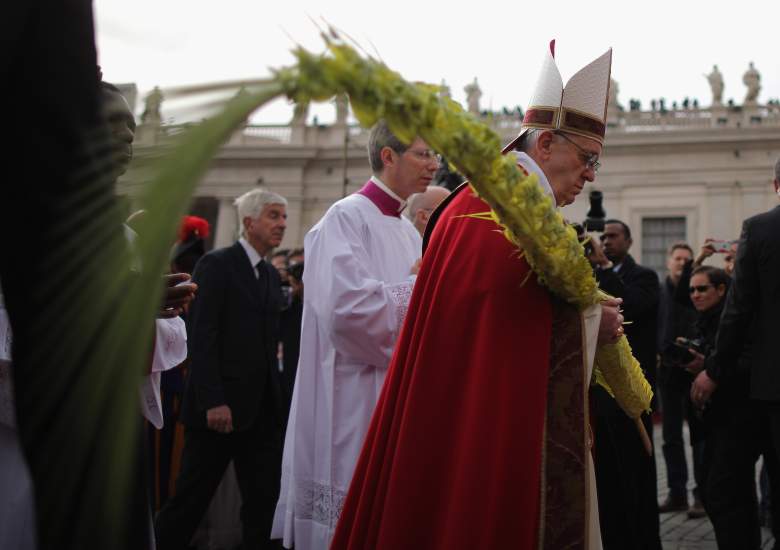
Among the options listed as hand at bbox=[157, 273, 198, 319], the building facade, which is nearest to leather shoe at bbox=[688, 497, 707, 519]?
hand at bbox=[157, 273, 198, 319]

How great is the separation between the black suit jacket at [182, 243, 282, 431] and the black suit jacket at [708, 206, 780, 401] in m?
2.67

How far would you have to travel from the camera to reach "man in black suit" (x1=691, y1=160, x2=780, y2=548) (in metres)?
4.76

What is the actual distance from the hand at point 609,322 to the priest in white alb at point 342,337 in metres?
1.04

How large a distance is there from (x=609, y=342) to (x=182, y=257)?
4288 millimetres

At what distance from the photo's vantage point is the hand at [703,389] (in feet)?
16.8

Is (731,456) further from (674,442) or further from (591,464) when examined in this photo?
(674,442)

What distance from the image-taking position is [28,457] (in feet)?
4.52

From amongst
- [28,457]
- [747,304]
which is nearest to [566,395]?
[28,457]

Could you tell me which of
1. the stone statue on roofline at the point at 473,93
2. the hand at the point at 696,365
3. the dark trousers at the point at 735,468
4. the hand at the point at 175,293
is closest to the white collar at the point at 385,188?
the hand at the point at 175,293

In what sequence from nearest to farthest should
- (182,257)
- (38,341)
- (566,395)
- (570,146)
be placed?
(38,341)
(566,395)
(570,146)
(182,257)

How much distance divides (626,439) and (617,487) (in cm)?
78

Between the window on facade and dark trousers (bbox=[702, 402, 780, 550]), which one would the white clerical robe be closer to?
dark trousers (bbox=[702, 402, 780, 550])

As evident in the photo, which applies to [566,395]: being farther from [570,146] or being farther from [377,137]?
[377,137]

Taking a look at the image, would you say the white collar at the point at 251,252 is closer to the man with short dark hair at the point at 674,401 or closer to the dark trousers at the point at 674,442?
the man with short dark hair at the point at 674,401
